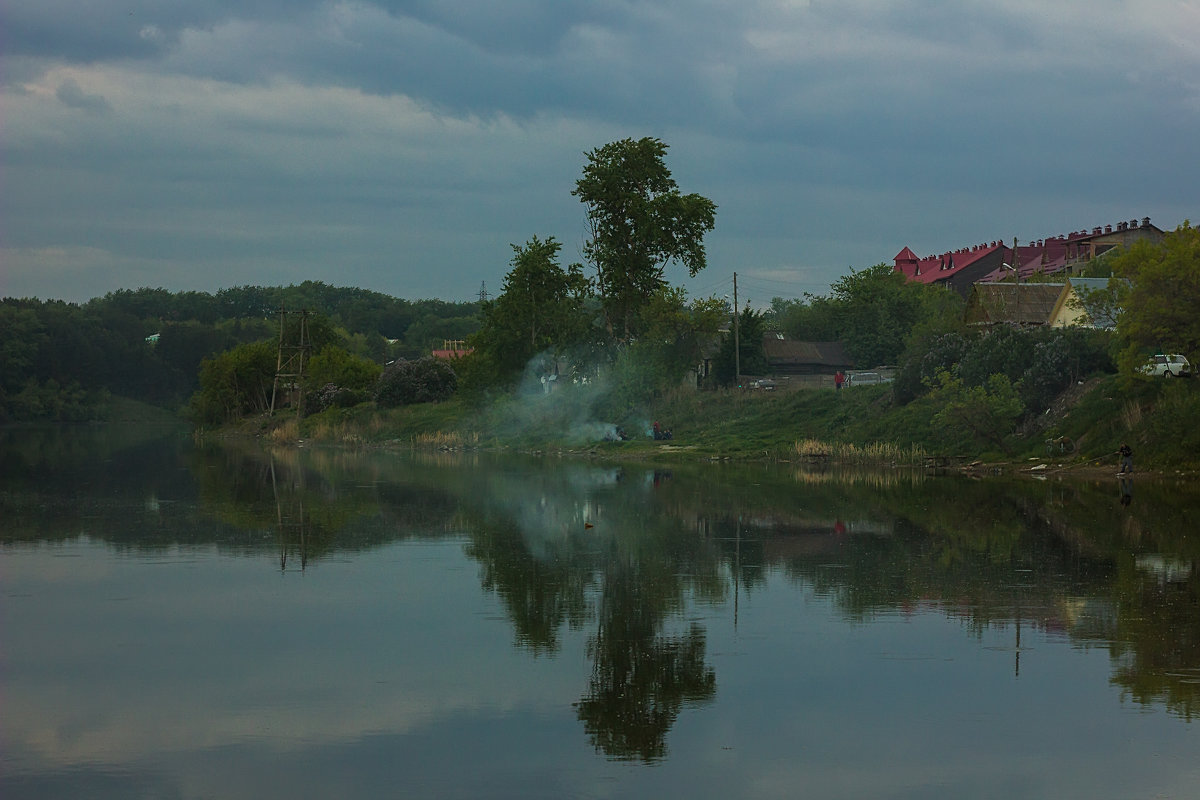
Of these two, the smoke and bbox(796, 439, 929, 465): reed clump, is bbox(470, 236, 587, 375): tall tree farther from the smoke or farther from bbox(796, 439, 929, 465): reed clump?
bbox(796, 439, 929, 465): reed clump

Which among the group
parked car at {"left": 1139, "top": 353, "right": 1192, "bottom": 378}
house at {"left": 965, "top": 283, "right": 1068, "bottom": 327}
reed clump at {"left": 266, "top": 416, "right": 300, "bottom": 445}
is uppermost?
house at {"left": 965, "top": 283, "right": 1068, "bottom": 327}

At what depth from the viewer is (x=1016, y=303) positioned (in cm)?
7250

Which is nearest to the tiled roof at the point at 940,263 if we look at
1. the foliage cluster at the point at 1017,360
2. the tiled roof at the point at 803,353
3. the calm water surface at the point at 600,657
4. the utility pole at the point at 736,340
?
the tiled roof at the point at 803,353

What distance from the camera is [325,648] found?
1442 cm

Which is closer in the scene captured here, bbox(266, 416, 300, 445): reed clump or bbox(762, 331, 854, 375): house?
bbox(266, 416, 300, 445): reed clump

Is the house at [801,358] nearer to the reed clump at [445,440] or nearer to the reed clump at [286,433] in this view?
the reed clump at [445,440]

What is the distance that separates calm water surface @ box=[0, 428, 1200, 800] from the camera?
32.4 ft

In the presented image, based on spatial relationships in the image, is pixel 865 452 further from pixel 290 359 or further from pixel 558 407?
pixel 290 359

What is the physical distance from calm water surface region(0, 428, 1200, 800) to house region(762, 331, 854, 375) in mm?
71172

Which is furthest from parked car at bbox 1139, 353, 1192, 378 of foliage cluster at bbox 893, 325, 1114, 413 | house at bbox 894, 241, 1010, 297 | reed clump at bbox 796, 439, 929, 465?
house at bbox 894, 241, 1010, 297

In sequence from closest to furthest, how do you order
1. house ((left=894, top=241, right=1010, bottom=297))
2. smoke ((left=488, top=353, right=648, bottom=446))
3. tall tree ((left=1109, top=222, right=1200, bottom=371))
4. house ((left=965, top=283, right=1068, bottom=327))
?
tall tree ((left=1109, top=222, right=1200, bottom=371))
house ((left=965, top=283, right=1068, bottom=327))
smoke ((left=488, top=353, right=648, bottom=446))
house ((left=894, top=241, right=1010, bottom=297))

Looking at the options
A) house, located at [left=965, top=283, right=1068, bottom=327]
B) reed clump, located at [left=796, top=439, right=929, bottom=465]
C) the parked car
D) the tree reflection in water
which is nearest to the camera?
the tree reflection in water

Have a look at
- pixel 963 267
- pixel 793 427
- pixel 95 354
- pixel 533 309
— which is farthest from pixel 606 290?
pixel 95 354

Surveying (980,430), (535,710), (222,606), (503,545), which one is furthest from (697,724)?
(980,430)
